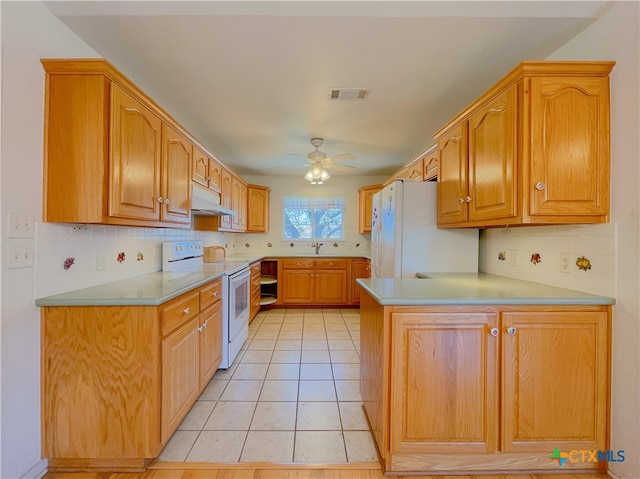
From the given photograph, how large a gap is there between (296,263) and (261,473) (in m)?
3.42

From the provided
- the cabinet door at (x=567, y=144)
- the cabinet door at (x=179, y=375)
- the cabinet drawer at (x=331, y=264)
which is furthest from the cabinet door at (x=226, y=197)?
the cabinet door at (x=567, y=144)

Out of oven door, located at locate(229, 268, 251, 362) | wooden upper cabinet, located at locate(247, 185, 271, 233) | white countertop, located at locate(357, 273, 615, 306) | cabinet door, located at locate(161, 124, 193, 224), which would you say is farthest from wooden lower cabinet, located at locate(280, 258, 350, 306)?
white countertop, located at locate(357, 273, 615, 306)

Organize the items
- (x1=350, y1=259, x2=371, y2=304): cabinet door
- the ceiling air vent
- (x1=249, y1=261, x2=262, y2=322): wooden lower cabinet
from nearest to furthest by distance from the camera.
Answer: the ceiling air vent < (x1=249, y1=261, x2=262, y2=322): wooden lower cabinet < (x1=350, y1=259, x2=371, y2=304): cabinet door

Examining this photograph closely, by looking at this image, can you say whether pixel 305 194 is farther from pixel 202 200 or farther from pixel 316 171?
pixel 202 200

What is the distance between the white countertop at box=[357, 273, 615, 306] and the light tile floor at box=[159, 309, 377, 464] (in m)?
0.90

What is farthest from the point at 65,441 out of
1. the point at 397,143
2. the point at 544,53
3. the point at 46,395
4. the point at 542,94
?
the point at 397,143

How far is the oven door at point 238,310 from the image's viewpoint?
2634mm

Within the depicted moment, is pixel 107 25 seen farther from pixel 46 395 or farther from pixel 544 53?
pixel 544 53

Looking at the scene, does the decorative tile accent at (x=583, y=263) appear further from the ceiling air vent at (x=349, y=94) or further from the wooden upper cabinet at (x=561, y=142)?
the ceiling air vent at (x=349, y=94)

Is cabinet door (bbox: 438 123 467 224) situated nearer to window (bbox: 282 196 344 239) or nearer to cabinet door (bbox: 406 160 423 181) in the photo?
cabinet door (bbox: 406 160 423 181)

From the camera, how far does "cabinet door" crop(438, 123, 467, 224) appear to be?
6.41ft

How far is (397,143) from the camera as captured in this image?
3.46m

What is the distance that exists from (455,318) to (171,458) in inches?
65.2

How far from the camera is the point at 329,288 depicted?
479cm
